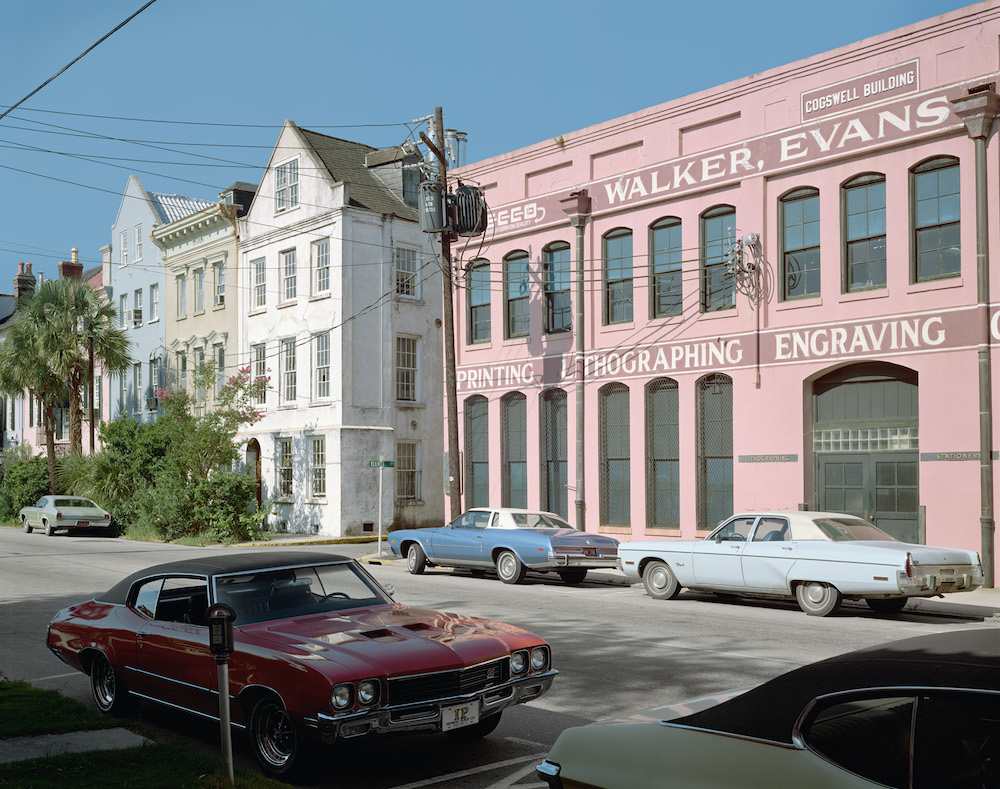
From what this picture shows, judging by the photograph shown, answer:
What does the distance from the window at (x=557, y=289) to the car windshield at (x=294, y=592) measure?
18093mm

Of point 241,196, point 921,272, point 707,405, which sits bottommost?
point 707,405

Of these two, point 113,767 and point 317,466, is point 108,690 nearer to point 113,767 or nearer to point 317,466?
point 113,767

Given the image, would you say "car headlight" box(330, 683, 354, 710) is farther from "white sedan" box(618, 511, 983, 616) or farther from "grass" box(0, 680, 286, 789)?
"white sedan" box(618, 511, 983, 616)

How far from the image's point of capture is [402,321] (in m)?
35.1

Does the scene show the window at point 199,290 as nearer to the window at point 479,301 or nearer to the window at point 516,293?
the window at point 479,301

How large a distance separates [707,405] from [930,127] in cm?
722

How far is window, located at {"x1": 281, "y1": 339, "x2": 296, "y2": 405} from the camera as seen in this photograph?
35625 mm

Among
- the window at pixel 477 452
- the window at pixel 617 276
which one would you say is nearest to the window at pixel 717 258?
the window at pixel 617 276

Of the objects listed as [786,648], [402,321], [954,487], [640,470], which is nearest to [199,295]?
[402,321]

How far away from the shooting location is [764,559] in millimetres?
15523

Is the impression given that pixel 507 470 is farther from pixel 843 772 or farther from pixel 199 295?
pixel 843 772

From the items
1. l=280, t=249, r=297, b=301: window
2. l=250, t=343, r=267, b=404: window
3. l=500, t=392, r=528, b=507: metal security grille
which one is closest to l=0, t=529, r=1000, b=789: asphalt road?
l=500, t=392, r=528, b=507: metal security grille

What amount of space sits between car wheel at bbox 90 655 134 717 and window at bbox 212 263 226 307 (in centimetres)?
3233

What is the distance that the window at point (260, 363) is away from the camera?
120 feet
